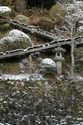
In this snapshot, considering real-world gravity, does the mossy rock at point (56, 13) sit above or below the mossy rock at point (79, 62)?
above

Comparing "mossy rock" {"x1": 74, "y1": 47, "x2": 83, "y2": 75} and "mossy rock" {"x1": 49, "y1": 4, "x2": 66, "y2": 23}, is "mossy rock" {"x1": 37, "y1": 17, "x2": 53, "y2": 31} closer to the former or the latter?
"mossy rock" {"x1": 49, "y1": 4, "x2": 66, "y2": 23}

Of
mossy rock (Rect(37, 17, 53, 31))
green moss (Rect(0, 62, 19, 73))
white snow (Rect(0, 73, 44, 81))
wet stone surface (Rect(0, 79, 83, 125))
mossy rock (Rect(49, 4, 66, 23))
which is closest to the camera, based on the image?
wet stone surface (Rect(0, 79, 83, 125))

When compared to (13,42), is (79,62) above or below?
below

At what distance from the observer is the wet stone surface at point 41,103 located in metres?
5.35

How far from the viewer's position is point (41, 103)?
6.32 meters

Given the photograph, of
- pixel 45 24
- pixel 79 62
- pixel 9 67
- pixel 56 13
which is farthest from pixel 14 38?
pixel 56 13

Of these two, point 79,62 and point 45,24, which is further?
point 45,24

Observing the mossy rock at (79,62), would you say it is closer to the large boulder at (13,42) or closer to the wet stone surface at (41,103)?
the wet stone surface at (41,103)

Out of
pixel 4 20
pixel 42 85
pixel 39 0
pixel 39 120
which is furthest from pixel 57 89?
pixel 39 0

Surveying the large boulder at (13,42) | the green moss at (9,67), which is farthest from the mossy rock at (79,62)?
the green moss at (9,67)

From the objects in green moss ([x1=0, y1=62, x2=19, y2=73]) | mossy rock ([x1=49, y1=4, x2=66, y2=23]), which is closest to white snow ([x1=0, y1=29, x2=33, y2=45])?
green moss ([x1=0, y1=62, x2=19, y2=73])

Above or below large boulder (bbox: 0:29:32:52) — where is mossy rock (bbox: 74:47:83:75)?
below

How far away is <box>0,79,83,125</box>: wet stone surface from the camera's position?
17.6 feet

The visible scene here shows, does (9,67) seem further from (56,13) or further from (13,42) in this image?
(56,13)
